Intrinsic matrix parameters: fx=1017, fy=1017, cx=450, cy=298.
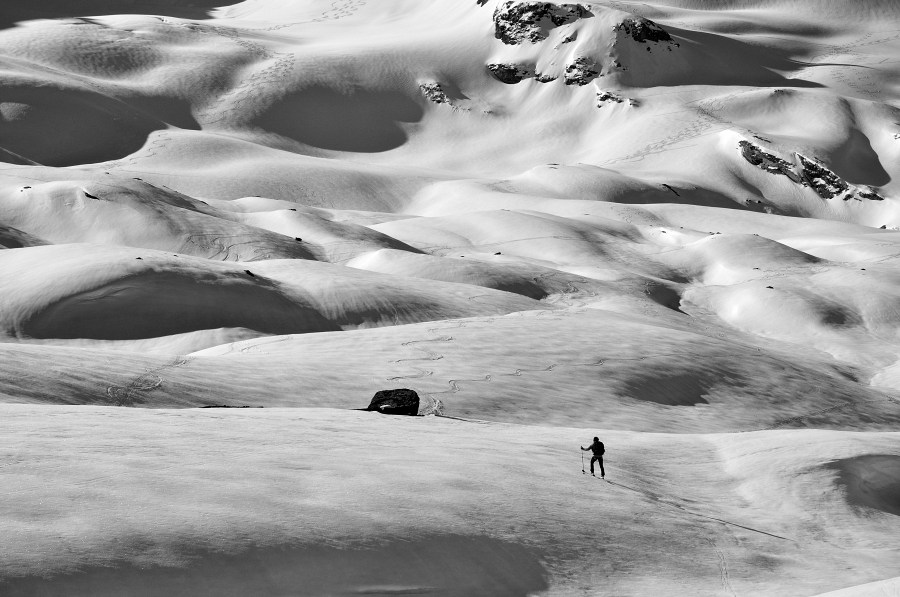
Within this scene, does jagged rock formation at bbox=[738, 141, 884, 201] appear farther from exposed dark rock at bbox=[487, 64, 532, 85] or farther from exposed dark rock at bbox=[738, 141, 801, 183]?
exposed dark rock at bbox=[487, 64, 532, 85]

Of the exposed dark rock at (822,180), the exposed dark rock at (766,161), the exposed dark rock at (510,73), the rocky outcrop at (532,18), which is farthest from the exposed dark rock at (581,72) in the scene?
the exposed dark rock at (822,180)

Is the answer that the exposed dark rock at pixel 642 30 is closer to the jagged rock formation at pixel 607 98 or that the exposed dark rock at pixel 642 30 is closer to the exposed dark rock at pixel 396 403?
the jagged rock formation at pixel 607 98

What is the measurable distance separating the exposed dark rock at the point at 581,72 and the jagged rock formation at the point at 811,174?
3602cm

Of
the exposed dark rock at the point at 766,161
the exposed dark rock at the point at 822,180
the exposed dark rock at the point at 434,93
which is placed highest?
the exposed dark rock at the point at 434,93

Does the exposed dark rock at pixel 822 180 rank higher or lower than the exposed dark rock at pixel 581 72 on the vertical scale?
lower

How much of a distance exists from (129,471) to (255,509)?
2483 mm

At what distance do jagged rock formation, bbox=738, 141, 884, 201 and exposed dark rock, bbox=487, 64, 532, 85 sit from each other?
45.4 meters

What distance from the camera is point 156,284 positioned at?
46250 millimetres

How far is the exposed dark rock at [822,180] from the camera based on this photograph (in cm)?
11919

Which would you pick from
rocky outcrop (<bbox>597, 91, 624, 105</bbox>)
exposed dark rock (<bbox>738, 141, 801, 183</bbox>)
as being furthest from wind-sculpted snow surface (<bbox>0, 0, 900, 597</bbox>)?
rocky outcrop (<bbox>597, 91, 624, 105</bbox>)

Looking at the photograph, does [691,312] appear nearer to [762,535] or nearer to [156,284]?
[156,284]

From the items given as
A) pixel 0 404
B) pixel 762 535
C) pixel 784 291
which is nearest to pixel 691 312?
pixel 784 291

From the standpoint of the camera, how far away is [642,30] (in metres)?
162

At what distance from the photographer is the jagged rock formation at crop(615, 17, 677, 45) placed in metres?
160
